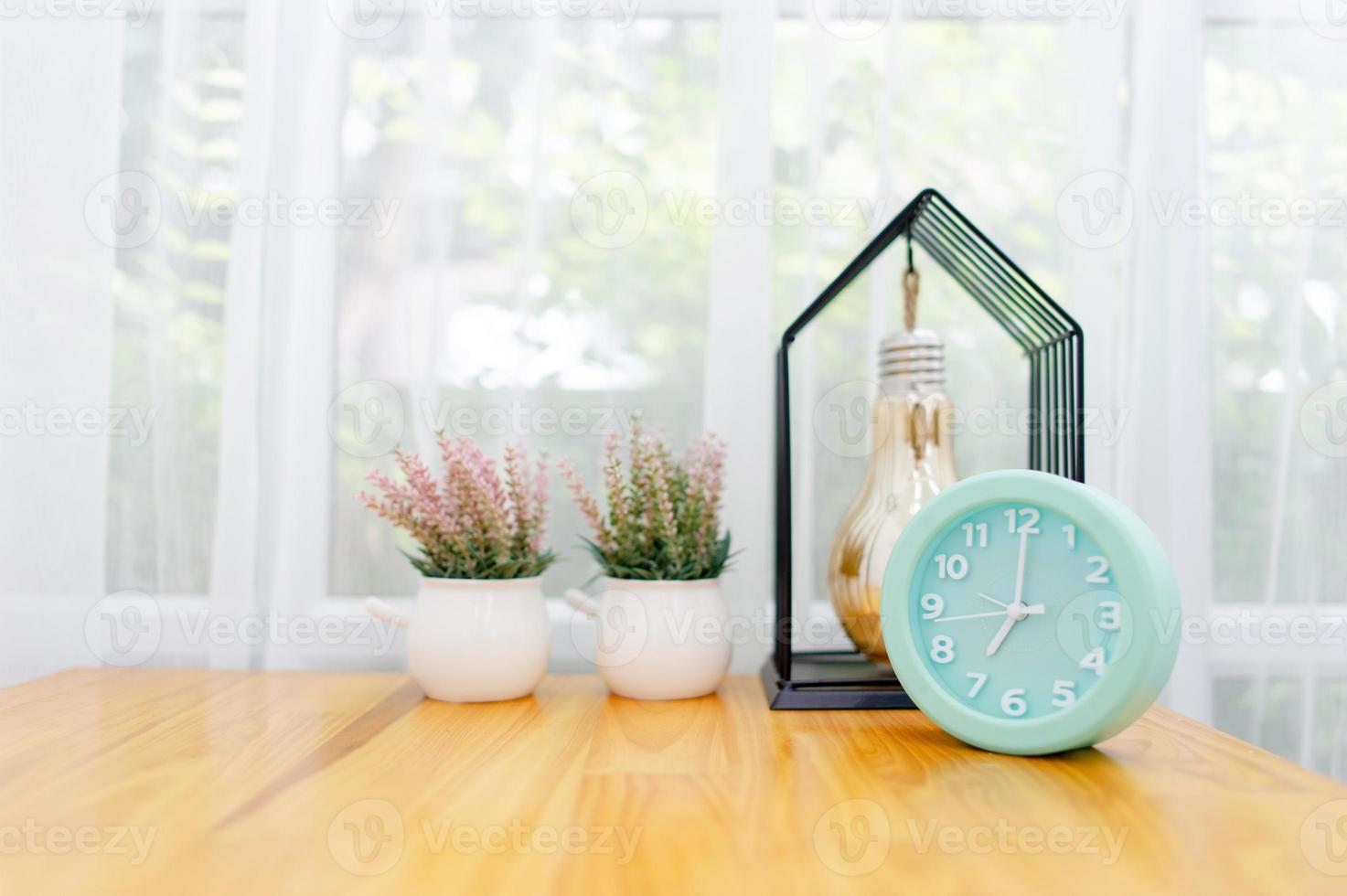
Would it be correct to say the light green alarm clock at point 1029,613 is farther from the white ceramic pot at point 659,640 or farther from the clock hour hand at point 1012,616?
the white ceramic pot at point 659,640

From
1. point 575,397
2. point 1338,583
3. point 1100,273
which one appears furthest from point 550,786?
point 1338,583

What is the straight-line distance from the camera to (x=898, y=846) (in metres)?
0.54

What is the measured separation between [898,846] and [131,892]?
1.37 ft

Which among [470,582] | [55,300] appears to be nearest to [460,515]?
[470,582]

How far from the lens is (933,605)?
2.58ft

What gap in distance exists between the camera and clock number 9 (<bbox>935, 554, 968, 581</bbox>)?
0.78 meters

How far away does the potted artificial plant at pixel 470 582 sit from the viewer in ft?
2.87

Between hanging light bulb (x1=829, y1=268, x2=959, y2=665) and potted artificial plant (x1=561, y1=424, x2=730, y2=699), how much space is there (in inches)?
5.0

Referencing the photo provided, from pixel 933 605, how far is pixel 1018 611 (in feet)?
0.23

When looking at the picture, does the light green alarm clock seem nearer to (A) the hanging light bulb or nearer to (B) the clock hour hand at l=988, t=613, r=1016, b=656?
(B) the clock hour hand at l=988, t=613, r=1016, b=656

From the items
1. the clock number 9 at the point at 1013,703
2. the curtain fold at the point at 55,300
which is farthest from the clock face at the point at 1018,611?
the curtain fold at the point at 55,300

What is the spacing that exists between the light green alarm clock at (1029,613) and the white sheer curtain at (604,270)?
27 centimetres

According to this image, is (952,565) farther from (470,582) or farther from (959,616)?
(470,582)

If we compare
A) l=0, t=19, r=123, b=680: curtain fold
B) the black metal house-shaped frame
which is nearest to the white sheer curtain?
l=0, t=19, r=123, b=680: curtain fold
